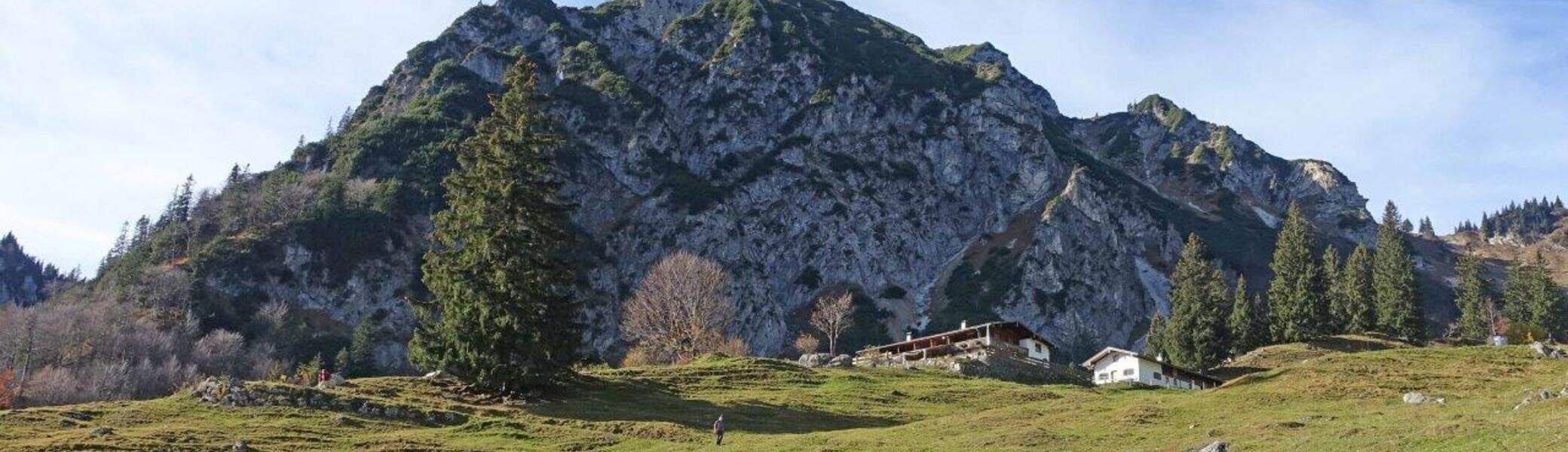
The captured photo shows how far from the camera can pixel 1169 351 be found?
4245 inches

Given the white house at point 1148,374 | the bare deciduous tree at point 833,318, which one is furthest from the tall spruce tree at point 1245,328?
the bare deciduous tree at point 833,318

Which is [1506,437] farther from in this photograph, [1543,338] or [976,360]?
[1543,338]

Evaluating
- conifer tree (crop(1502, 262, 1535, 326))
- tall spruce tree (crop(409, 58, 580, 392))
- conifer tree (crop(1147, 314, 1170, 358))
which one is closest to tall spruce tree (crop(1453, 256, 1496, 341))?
conifer tree (crop(1502, 262, 1535, 326))

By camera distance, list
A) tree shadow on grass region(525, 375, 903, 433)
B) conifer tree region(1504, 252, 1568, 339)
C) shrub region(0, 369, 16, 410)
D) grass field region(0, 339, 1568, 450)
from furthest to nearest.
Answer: conifer tree region(1504, 252, 1568, 339), shrub region(0, 369, 16, 410), tree shadow on grass region(525, 375, 903, 433), grass field region(0, 339, 1568, 450)

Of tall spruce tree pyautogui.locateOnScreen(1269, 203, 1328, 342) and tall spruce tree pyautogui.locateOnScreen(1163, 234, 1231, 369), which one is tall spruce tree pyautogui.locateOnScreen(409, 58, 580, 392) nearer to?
tall spruce tree pyautogui.locateOnScreen(1163, 234, 1231, 369)

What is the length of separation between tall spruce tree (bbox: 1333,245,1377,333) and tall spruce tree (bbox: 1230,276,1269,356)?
13272mm

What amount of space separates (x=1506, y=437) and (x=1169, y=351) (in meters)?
82.0

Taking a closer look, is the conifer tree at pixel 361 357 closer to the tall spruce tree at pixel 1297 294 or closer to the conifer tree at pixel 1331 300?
the tall spruce tree at pixel 1297 294

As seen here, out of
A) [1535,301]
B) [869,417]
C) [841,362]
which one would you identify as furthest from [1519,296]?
[869,417]

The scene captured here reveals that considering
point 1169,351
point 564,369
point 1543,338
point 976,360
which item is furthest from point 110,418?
point 1543,338

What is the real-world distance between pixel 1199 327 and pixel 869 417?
61.9 metres

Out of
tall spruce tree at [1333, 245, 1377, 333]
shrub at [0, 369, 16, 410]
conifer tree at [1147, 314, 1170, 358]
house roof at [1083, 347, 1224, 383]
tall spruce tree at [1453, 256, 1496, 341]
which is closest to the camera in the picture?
shrub at [0, 369, 16, 410]

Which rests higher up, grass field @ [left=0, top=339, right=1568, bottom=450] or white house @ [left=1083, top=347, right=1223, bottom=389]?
white house @ [left=1083, top=347, right=1223, bottom=389]

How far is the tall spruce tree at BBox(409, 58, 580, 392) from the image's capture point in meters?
58.8
